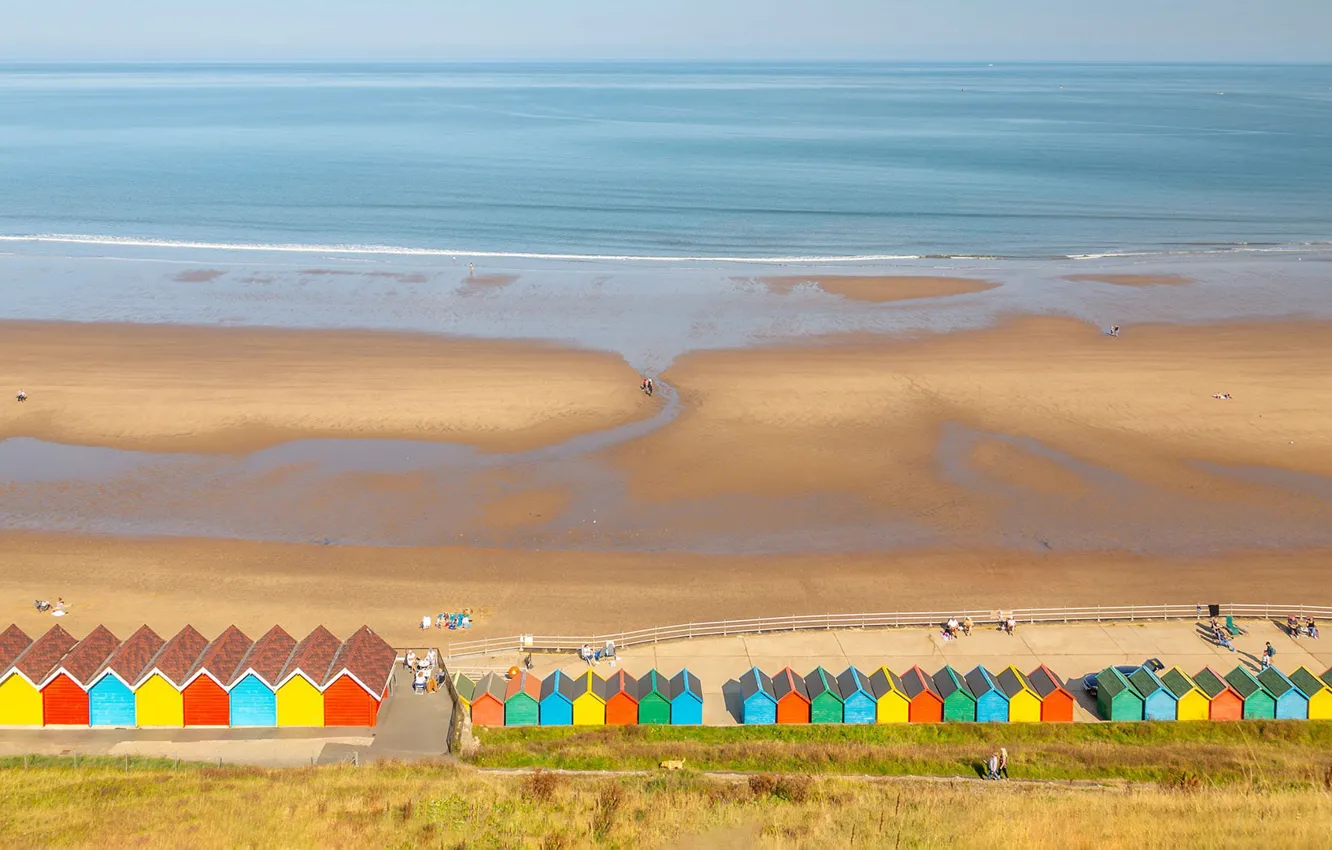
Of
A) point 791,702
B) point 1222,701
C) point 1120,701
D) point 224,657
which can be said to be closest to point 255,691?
point 224,657

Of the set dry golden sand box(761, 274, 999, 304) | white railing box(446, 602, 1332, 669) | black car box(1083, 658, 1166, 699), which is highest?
dry golden sand box(761, 274, 999, 304)

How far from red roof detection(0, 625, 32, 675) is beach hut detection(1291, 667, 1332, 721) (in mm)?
24849

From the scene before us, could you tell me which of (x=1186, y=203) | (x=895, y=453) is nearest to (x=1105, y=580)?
(x=895, y=453)

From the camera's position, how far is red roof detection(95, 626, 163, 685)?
2291 cm

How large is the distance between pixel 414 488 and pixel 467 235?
4300 cm

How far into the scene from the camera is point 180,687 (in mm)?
22875

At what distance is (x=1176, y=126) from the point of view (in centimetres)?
14725

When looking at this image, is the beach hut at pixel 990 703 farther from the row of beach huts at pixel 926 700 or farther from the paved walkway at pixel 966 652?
the paved walkway at pixel 966 652

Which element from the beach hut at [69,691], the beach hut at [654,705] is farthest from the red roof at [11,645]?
the beach hut at [654,705]

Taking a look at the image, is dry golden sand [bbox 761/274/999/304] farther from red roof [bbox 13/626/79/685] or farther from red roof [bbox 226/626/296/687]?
red roof [bbox 13/626/79/685]

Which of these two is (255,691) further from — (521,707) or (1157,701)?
(1157,701)

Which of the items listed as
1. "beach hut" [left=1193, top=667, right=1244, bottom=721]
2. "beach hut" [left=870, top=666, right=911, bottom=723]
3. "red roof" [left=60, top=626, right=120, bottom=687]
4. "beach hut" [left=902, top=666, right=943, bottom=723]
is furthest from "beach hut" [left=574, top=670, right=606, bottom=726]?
"beach hut" [left=1193, top=667, right=1244, bottom=721]

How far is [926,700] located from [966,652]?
109 inches

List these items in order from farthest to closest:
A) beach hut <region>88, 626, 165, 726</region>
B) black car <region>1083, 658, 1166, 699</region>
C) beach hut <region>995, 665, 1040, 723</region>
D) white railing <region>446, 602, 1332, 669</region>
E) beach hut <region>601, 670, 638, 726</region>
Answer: white railing <region>446, 602, 1332, 669</region> → black car <region>1083, 658, 1166, 699</region> → beach hut <region>601, 670, 638, 726</region> → beach hut <region>995, 665, 1040, 723</region> → beach hut <region>88, 626, 165, 726</region>
